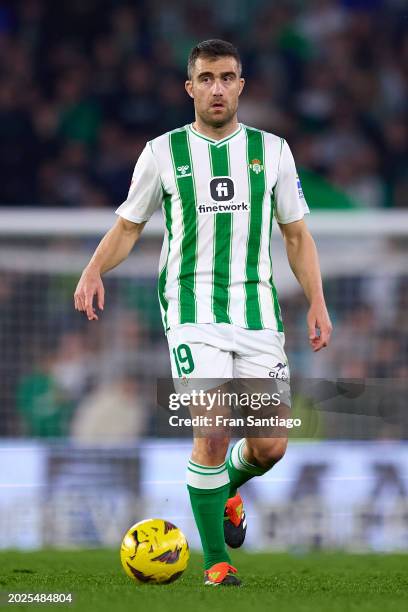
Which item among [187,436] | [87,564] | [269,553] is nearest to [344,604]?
[87,564]

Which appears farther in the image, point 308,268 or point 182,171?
point 308,268

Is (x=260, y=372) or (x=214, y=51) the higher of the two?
(x=214, y=51)

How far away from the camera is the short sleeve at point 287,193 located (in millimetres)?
4992

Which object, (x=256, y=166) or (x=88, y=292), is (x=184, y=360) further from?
(x=256, y=166)

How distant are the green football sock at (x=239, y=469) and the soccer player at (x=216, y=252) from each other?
240 millimetres

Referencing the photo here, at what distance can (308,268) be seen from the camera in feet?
16.6

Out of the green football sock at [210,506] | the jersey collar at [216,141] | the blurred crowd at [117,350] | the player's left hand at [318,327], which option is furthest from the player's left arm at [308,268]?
the blurred crowd at [117,350]

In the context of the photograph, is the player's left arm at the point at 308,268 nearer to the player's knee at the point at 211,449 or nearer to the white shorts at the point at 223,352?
the white shorts at the point at 223,352

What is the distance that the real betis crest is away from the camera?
4.93 metres

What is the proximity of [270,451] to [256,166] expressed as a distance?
43.9 inches

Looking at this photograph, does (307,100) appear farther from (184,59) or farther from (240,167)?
(240,167)

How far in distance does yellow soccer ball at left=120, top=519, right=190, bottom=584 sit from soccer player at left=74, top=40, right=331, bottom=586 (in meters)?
0.12

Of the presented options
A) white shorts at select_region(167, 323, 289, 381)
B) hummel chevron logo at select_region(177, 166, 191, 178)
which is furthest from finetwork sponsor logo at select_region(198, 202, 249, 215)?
white shorts at select_region(167, 323, 289, 381)

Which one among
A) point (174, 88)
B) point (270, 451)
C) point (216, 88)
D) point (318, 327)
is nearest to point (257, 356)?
point (318, 327)
